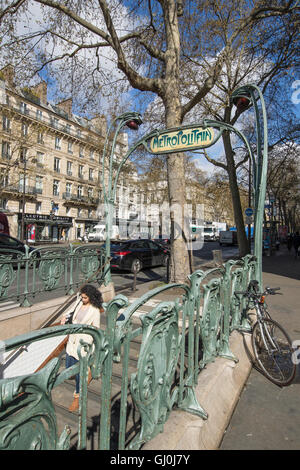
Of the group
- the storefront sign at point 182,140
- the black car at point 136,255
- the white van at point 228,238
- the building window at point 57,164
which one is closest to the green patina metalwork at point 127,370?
the storefront sign at point 182,140

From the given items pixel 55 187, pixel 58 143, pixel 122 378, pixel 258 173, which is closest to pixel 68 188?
pixel 55 187

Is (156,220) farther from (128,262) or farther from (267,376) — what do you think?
(267,376)

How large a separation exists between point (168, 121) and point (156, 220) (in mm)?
43472

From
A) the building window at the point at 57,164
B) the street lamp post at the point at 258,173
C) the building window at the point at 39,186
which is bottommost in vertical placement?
the street lamp post at the point at 258,173

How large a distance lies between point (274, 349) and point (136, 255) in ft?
32.9

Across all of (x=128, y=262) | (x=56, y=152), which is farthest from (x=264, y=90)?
(x=56, y=152)

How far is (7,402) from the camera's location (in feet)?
3.17

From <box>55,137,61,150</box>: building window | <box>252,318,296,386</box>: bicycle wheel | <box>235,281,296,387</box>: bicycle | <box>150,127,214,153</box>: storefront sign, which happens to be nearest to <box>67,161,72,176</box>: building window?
<box>55,137,61,150</box>: building window

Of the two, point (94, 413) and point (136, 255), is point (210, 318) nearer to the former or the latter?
point (94, 413)

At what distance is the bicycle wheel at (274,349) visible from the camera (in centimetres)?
359

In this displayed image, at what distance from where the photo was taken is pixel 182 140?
5676mm

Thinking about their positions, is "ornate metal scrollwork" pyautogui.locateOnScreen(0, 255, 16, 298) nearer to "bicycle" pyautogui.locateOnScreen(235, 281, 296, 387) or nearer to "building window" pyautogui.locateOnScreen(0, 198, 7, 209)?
"bicycle" pyautogui.locateOnScreen(235, 281, 296, 387)

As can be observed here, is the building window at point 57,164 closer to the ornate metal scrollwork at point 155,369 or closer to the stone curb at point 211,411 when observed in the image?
the stone curb at point 211,411

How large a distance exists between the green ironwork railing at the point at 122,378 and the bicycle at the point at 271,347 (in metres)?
1.07
